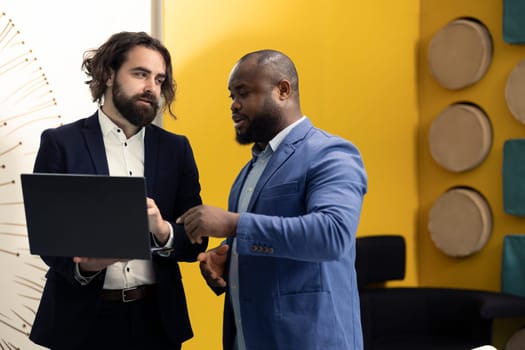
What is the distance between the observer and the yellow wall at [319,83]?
3836 mm

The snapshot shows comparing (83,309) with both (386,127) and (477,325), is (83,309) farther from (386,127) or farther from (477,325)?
(386,127)

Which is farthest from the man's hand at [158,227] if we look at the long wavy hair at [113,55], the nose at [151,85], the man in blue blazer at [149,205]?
the long wavy hair at [113,55]

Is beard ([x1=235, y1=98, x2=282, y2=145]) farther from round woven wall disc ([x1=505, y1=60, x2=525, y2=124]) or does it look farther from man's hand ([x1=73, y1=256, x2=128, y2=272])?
round woven wall disc ([x1=505, y1=60, x2=525, y2=124])

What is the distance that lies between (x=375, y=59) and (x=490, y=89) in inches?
29.1

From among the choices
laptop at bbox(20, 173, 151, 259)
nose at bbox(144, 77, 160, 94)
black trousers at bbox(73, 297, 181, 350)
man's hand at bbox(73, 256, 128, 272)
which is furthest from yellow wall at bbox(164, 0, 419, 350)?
laptop at bbox(20, 173, 151, 259)

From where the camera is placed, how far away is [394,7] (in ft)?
16.5

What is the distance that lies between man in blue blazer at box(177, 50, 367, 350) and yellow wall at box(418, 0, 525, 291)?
2549 millimetres

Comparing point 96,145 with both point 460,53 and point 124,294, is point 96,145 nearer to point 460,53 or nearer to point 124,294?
point 124,294

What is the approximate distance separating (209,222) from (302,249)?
0.27 meters

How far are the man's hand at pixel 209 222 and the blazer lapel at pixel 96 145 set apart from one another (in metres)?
0.56

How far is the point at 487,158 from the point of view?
4812 millimetres

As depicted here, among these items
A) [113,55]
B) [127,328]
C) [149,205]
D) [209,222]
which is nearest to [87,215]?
[149,205]

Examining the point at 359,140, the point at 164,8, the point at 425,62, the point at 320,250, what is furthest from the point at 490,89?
the point at 320,250

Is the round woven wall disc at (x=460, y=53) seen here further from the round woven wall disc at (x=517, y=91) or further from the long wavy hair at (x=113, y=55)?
the long wavy hair at (x=113, y=55)
